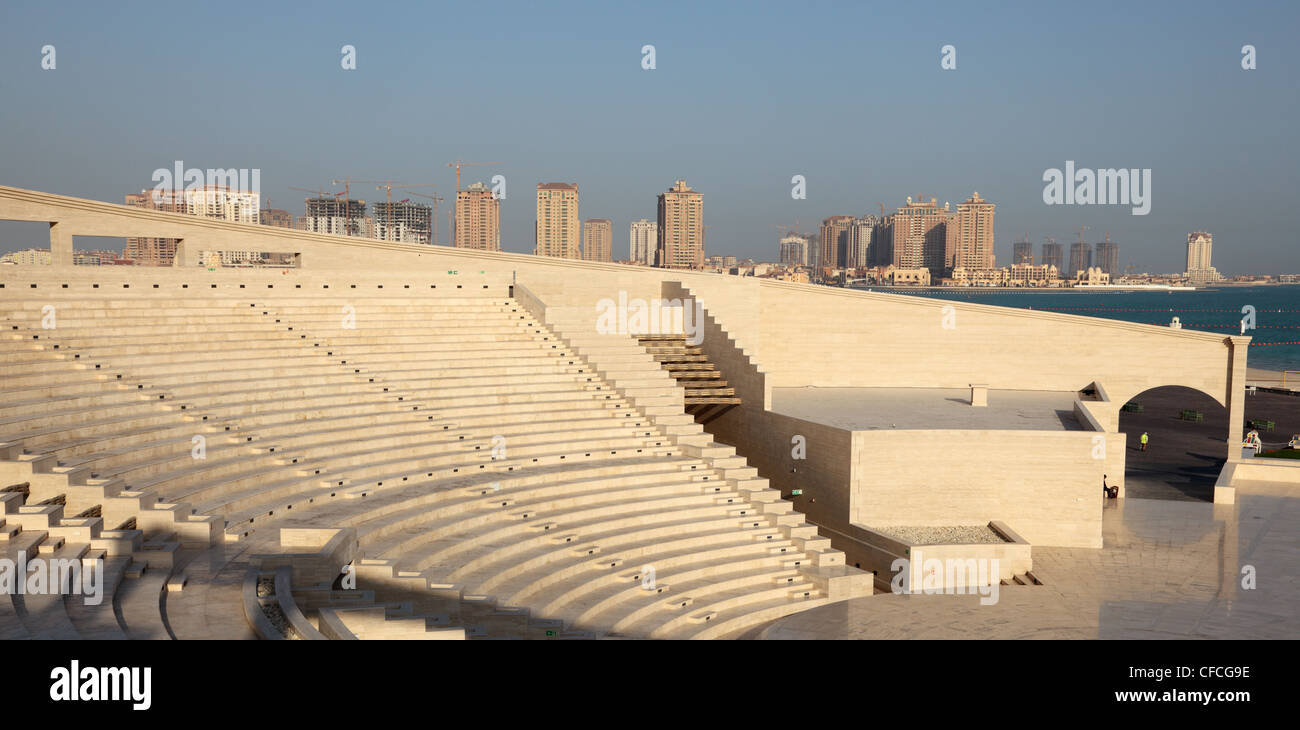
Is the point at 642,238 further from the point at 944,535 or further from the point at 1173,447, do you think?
the point at 944,535

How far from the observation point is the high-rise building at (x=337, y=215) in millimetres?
55188

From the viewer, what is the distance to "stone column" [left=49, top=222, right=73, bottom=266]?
23.7 metres

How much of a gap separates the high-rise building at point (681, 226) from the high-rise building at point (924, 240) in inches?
3583

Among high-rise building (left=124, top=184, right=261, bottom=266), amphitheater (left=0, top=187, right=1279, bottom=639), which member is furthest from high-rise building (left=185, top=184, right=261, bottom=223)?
amphitheater (left=0, top=187, right=1279, bottom=639)

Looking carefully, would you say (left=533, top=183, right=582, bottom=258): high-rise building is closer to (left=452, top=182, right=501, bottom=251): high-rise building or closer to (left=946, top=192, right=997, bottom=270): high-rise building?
(left=452, top=182, right=501, bottom=251): high-rise building

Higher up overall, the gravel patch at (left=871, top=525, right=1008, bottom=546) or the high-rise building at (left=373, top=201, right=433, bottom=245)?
the high-rise building at (left=373, top=201, right=433, bottom=245)

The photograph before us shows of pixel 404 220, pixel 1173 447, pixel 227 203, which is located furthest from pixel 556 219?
pixel 1173 447

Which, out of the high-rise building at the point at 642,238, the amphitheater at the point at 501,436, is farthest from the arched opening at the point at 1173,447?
the high-rise building at the point at 642,238

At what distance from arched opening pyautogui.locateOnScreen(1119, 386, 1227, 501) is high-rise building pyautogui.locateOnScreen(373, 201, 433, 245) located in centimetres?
4115

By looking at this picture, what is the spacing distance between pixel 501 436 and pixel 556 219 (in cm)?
7665
